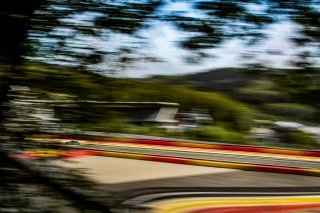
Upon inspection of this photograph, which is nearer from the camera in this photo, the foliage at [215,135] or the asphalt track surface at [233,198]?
the foliage at [215,135]

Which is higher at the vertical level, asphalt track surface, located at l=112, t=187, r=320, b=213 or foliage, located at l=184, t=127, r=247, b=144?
foliage, located at l=184, t=127, r=247, b=144

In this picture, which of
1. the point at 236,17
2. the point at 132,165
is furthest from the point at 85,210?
the point at 132,165

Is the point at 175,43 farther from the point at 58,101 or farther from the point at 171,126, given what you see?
the point at 58,101

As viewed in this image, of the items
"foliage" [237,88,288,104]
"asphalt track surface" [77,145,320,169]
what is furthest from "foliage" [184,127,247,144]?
"asphalt track surface" [77,145,320,169]

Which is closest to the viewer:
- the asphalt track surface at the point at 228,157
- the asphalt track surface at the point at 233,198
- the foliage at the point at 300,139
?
the foliage at the point at 300,139

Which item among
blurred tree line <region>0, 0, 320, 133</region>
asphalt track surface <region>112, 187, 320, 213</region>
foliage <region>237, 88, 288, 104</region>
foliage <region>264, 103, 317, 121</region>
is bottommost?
asphalt track surface <region>112, 187, 320, 213</region>

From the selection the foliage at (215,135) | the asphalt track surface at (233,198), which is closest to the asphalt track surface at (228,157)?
the asphalt track surface at (233,198)

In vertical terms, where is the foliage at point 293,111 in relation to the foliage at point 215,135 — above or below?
above

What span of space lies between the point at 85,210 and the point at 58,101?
0.47 metres

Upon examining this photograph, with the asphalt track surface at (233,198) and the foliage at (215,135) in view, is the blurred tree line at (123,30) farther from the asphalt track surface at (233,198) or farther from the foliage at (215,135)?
the asphalt track surface at (233,198)

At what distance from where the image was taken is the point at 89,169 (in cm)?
207

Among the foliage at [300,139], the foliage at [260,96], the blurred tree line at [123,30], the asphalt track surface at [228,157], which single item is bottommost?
the asphalt track surface at [228,157]

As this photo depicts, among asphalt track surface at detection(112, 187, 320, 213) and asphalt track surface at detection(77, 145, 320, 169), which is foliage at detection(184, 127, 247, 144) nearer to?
asphalt track surface at detection(112, 187, 320, 213)

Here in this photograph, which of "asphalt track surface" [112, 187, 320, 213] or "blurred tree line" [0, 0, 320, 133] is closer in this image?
"blurred tree line" [0, 0, 320, 133]
